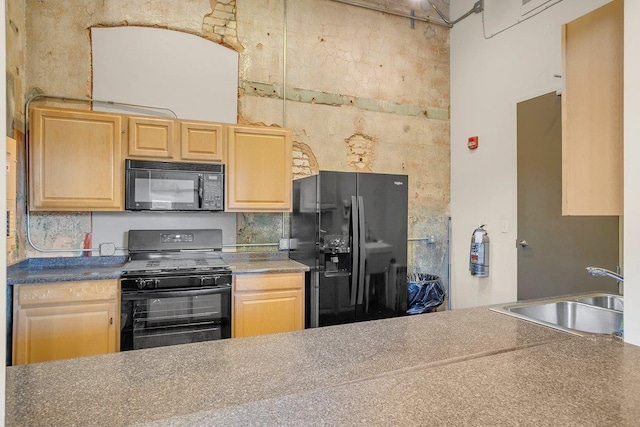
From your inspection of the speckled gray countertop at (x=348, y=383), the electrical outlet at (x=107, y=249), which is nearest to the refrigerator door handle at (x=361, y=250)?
the speckled gray countertop at (x=348, y=383)

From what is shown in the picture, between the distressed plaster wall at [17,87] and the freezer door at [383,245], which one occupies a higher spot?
A: the distressed plaster wall at [17,87]

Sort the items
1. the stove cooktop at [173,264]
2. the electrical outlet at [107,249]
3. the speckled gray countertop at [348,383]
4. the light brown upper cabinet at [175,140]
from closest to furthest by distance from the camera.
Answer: the speckled gray countertop at [348,383] < the stove cooktop at [173,264] < the light brown upper cabinet at [175,140] < the electrical outlet at [107,249]

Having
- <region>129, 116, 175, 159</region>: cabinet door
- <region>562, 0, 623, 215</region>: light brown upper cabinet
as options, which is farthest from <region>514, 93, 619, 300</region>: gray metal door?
<region>129, 116, 175, 159</region>: cabinet door

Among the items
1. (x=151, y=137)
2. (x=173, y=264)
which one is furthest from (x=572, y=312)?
(x=151, y=137)

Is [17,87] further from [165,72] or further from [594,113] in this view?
[594,113]

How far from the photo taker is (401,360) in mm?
1078

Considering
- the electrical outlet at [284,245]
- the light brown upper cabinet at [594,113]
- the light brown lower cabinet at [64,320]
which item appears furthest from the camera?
the electrical outlet at [284,245]

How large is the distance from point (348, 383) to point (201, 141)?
8.30 feet

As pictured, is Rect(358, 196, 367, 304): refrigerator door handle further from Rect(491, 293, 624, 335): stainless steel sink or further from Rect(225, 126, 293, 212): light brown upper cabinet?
Rect(491, 293, 624, 335): stainless steel sink

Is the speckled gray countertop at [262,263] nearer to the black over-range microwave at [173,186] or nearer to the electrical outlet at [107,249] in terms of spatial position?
the black over-range microwave at [173,186]

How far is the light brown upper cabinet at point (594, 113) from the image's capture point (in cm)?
122

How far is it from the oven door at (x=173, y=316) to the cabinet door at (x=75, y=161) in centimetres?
78

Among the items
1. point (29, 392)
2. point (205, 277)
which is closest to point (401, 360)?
point (29, 392)

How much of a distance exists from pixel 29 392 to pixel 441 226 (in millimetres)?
4154
